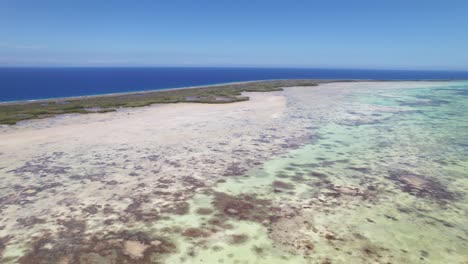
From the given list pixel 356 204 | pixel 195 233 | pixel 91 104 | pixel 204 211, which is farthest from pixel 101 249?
pixel 91 104

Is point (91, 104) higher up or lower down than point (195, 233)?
lower down

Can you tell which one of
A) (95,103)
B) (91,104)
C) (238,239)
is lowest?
(95,103)

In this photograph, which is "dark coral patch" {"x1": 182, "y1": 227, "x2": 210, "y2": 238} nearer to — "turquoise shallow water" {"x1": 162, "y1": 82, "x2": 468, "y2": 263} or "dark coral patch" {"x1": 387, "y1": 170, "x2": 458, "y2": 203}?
"turquoise shallow water" {"x1": 162, "y1": 82, "x2": 468, "y2": 263}

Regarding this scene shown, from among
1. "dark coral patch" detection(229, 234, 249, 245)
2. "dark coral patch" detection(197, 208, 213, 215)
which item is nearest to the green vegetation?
A: "dark coral patch" detection(197, 208, 213, 215)

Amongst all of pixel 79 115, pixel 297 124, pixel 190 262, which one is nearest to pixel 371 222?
pixel 190 262

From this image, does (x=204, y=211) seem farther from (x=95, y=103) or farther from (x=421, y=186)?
(x=95, y=103)

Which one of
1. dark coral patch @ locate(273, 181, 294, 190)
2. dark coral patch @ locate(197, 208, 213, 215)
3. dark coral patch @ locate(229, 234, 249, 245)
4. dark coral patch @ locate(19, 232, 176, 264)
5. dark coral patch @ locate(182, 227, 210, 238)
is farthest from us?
dark coral patch @ locate(273, 181, 294, 190)

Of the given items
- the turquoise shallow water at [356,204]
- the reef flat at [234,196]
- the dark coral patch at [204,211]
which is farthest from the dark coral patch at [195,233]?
the dark coral patch at [204,211]

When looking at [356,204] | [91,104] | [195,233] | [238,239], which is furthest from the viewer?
[91,104]

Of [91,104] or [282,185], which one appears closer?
[282,185]
